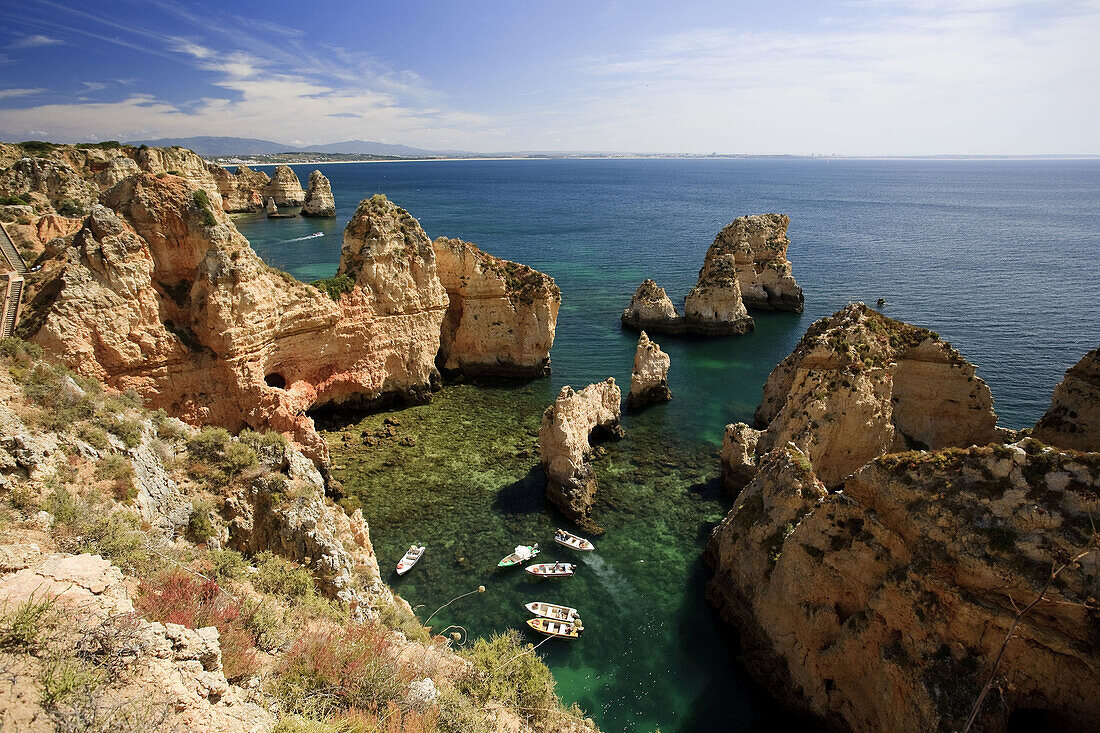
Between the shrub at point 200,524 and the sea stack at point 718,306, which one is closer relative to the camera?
the shrub at point 200,524

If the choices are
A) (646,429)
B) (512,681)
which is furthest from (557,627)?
(646,429)

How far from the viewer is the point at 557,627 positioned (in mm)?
17938

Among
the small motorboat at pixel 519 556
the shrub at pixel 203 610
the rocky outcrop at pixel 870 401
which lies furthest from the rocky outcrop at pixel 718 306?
the shrub at pixel 203 610

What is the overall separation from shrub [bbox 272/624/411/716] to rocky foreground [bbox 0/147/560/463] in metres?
16.1

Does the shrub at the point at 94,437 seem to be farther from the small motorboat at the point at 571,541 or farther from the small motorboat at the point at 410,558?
the small motorboat at the point at 571,541

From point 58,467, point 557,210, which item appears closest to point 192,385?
point 58,467

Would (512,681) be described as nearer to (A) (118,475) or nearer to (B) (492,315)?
(A) (118,475)

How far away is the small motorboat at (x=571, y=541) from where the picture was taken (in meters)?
21.5

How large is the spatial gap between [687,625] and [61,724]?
16.9 metres

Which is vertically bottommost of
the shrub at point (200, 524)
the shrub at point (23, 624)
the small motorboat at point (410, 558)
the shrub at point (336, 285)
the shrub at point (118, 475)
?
the small motorboat at point (410, 558)

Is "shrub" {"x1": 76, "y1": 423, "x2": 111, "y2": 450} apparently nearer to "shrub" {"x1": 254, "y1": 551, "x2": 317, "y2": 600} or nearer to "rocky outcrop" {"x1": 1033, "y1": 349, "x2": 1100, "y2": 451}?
"shrub" {"x1": 254, "y1": 551, "x2": 317, "y2": 600}

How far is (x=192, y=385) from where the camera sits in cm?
2248

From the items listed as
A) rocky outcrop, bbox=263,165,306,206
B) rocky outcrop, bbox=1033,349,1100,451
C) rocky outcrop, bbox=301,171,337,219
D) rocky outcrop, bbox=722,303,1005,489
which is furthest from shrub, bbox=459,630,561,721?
rocky outcrop, bbox=263,165,306,206

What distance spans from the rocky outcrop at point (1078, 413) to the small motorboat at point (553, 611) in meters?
17.8
